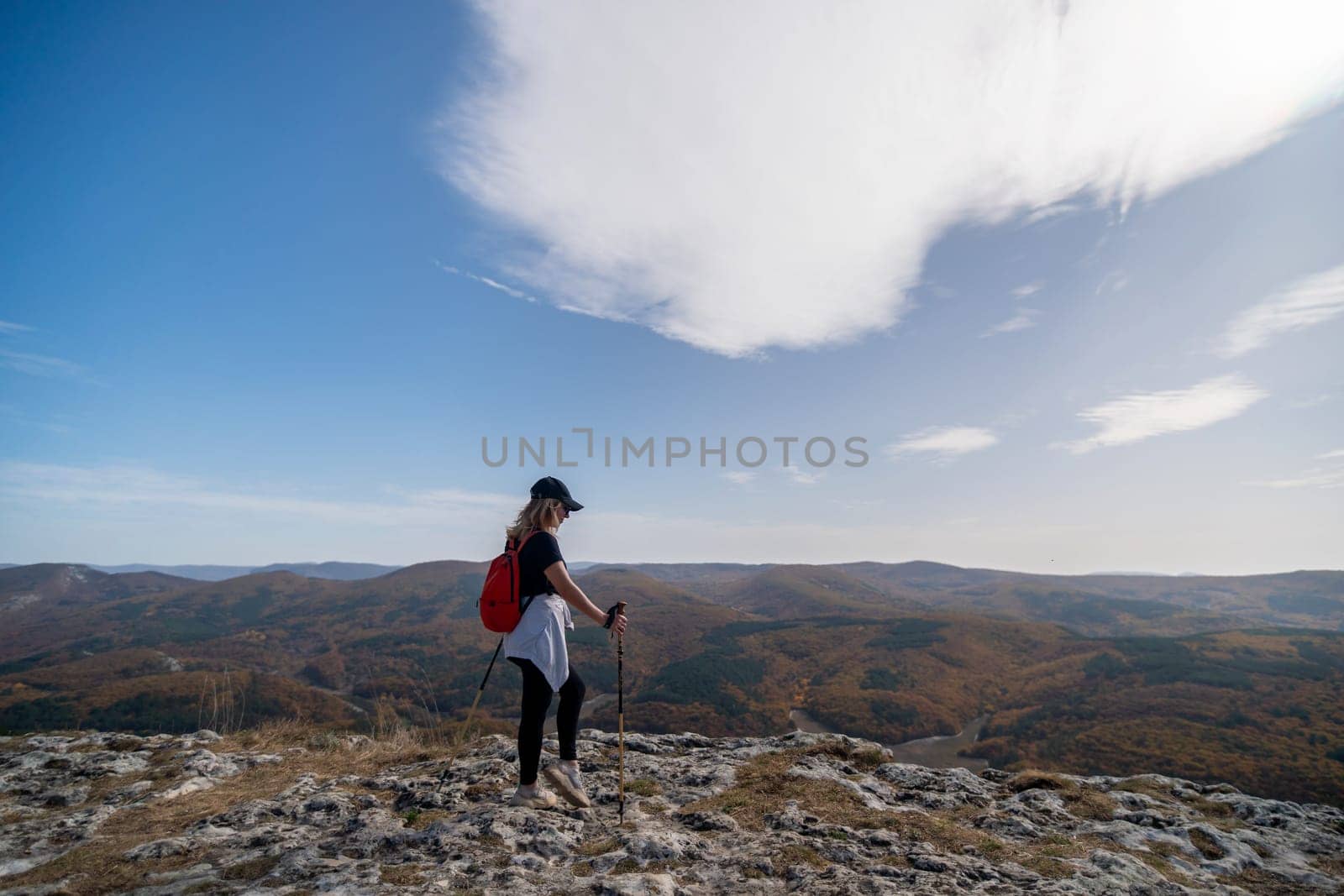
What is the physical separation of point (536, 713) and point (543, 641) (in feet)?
2.68

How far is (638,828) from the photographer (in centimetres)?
606

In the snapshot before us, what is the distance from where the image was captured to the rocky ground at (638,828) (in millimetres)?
4941

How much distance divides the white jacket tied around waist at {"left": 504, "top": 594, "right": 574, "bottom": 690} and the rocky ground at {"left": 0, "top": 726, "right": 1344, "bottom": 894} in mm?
1506

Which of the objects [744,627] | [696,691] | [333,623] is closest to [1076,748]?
[696,691]

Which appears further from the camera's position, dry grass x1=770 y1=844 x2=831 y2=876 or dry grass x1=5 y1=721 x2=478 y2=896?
dry grass x1=770 y1=844 x2=831 y2=876

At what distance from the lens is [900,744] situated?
95.2 m

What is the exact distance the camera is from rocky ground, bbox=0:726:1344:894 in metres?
4.94

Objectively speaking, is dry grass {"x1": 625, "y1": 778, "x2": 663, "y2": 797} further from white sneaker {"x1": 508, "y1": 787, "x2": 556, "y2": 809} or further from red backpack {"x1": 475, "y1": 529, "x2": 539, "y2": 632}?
red backpack {"x1": 475, "y1": 529, "x2": 539, "y2": 632}

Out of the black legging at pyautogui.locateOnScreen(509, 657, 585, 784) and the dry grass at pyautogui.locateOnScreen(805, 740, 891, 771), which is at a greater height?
the black legging at pyautogui.locateOnScreen(509, 657, 585, 784)

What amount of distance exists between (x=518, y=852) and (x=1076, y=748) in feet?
342

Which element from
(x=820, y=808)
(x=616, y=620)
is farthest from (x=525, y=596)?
(x=820, y=808)

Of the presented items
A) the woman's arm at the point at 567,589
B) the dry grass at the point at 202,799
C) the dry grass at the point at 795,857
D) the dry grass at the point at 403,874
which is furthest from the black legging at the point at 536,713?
the dry grass at the point at 202,799

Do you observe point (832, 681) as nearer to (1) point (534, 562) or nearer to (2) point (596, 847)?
(2) point (596, 847)

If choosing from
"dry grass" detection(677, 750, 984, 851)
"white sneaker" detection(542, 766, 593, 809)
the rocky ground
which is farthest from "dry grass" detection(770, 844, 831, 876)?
"white sneaker" detection(542, 766, 593, 809)
